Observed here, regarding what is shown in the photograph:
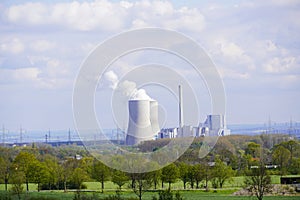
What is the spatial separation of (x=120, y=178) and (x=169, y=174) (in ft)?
11.6

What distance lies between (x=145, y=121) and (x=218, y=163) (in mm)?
7154

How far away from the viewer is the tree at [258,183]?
2509cm

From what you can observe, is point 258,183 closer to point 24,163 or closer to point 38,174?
point 38,174

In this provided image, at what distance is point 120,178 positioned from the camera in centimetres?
3141

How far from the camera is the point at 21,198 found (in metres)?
23.3

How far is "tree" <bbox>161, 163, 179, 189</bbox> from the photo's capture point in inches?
1313

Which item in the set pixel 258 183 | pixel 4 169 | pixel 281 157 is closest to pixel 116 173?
pixel 4 169

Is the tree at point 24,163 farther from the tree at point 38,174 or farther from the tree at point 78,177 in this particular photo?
the tree at point 78,177

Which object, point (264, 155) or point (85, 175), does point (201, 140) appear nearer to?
point (264, 155)

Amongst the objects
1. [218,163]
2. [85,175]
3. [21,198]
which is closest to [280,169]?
[218,163]

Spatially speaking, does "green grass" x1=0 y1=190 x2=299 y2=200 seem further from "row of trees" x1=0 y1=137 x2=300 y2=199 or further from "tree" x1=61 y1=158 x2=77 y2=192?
"tree" x1=61 y1=158 x2=77 y2=192

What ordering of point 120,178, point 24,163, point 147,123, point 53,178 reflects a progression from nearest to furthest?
1. point 120,178
2. point 53,178
3. point 24,163
4. point 147,123

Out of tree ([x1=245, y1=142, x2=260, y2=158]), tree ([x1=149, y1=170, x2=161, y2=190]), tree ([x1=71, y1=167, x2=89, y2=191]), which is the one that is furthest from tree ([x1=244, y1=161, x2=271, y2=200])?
tree ([x1=245, y1=142, x2=260, y2=158])

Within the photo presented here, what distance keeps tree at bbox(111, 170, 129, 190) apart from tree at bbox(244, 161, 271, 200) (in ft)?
24.8
